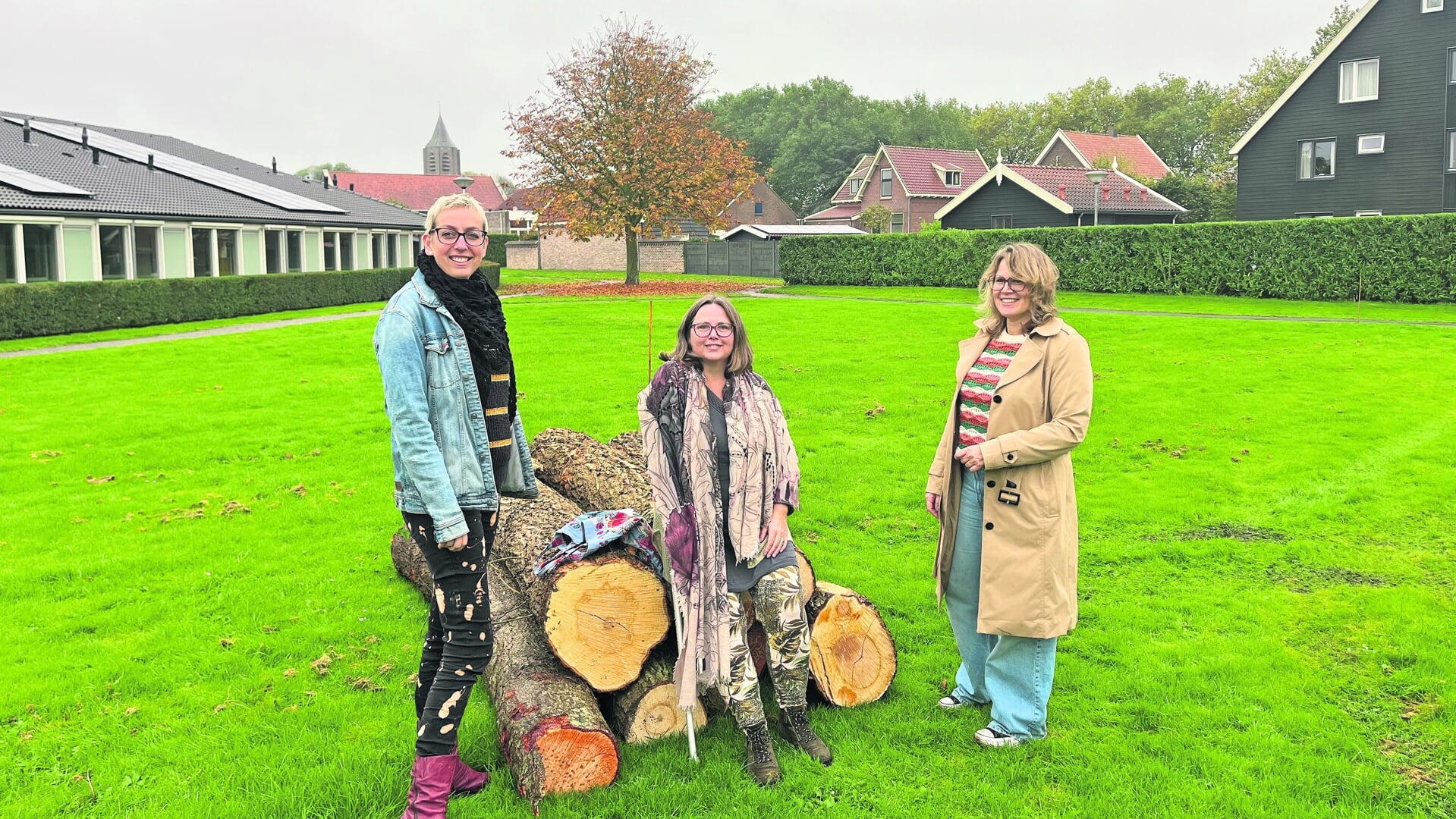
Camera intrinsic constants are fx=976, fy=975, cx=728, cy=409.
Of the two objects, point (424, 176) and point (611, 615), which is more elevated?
point (424, 176)

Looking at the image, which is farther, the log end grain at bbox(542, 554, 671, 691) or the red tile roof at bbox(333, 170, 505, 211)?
the red tile roof at bbox(333, 170, 505, 211)

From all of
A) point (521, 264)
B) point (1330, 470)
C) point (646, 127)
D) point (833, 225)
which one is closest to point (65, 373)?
point (1330, 470)

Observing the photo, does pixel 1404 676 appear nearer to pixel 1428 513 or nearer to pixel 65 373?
pixel 1428 513

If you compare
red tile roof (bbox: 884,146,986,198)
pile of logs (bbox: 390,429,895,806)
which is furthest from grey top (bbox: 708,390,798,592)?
red tile roof (bbox: 884,146,986,198)

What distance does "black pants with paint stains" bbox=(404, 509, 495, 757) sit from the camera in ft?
11.8

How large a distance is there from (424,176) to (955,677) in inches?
4209

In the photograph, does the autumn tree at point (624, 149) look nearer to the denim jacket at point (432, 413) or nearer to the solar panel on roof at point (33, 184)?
the solar panel on roof at point (33, 184)

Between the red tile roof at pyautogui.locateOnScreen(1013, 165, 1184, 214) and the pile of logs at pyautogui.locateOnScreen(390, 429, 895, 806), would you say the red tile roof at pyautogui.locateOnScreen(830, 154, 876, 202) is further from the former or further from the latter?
the pile of logs at pyautogui.locateOnScreen(390, 429, 895, 806)

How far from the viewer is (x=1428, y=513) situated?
7844mm

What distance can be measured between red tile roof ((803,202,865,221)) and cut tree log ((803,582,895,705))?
6309 cm

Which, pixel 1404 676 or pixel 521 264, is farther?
pixel 521 264

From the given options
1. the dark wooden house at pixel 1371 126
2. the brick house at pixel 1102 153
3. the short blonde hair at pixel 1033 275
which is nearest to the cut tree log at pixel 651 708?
the short blonde hair at pixel 1033 275

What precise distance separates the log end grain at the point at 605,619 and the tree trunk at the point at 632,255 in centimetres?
3572

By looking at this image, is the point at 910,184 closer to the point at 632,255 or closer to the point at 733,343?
the point at 632,255
